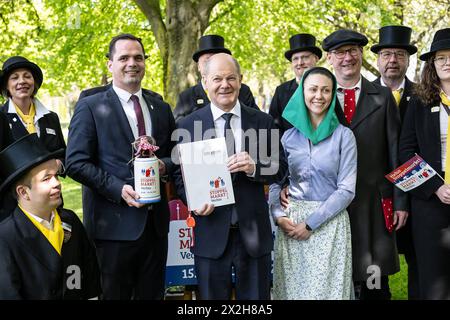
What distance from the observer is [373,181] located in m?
4.77

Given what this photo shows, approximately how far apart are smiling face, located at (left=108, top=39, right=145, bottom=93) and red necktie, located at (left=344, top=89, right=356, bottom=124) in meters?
1.87

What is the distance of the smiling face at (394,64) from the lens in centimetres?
574

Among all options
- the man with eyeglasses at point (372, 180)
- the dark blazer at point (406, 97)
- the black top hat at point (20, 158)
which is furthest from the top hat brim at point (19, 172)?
the dark blazer at point (406, 97)

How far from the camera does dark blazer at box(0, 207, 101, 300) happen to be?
3432mm

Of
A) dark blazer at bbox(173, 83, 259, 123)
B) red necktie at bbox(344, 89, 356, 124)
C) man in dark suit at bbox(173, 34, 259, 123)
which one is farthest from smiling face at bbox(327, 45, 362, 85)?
dark blazer at bbox(173, 83, 259, 123)

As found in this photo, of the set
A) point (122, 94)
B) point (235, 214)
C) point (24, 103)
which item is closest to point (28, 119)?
point (24, 103)

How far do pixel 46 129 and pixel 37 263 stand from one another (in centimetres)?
243

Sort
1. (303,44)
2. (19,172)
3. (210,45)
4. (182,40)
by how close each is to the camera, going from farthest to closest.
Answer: (182,40)
(303,44)
(210,45)
(19,172)

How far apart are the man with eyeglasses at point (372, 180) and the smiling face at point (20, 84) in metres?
3.20

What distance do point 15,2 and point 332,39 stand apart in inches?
398

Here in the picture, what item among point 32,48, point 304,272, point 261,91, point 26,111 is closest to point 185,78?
point 26,111

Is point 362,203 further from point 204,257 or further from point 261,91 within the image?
point 261,91

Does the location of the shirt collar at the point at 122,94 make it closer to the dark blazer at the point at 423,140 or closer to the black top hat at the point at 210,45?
the dark blazer at the point at 423,140

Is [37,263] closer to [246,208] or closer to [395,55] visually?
[246,208]
